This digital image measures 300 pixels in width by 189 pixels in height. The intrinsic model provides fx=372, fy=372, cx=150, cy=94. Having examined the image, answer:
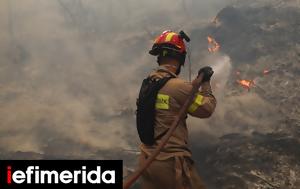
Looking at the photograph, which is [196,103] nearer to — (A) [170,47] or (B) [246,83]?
(A) [170,47]

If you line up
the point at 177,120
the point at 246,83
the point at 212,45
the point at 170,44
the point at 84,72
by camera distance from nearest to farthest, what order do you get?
the point at 177,120, the point at 170,44, the point at 246,83, the point at 212,45, the point at 84,72

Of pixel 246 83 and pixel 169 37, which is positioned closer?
pixel 169 37

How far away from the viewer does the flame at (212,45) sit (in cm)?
1766

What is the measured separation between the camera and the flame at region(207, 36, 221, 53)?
57.9ft

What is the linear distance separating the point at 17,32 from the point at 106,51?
1014 cm

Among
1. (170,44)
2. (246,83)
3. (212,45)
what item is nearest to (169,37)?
(170,44)

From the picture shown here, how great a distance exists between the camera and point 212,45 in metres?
18.4

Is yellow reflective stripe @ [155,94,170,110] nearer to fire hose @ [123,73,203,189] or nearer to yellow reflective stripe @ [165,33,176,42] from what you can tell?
fire hose @ [123,73,203,189]

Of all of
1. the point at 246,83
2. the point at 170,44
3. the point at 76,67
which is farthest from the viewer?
the point at 76,67

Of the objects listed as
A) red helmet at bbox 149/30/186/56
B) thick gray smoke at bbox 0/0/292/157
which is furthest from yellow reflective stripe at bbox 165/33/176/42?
thick gray smoke at bbox 0/0/292/157

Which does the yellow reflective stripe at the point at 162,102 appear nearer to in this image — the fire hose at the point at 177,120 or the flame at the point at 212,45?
the fire hose at the point at 177,120

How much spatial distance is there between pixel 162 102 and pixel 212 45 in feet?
49.8

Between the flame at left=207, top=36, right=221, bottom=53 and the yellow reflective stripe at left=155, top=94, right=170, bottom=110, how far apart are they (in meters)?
14.1

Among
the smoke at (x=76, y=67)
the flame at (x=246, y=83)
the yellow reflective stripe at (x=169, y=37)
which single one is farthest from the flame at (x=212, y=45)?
the yellow reflective stripe at (x=169, y=37)
